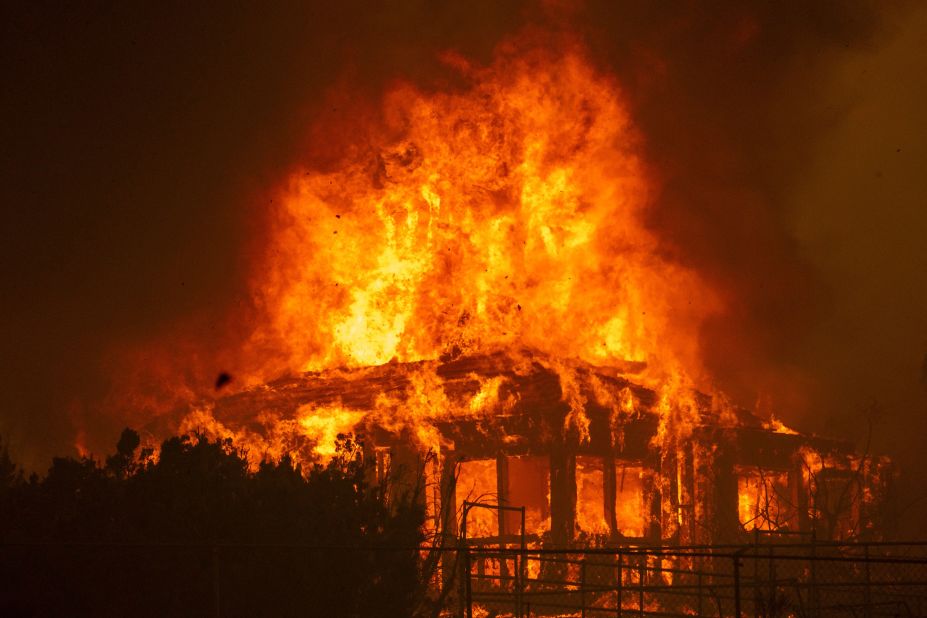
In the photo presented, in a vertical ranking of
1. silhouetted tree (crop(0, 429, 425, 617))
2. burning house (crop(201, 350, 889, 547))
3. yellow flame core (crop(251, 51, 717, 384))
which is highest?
yellow flame core (crop(251, 51, 717, 384))

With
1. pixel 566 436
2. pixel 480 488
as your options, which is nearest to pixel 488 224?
pixel 480 488

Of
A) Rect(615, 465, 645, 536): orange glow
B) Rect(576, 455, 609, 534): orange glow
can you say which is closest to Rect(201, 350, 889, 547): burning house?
Rect(576, 455, 609, 534): orange glow

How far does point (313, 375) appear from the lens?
27344 mm

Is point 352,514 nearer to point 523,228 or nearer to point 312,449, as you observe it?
point 312,449

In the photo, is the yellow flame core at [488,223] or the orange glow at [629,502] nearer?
the yellow flame core at [488,223]

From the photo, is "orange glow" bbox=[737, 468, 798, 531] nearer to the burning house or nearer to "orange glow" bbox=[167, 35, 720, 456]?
the burning house

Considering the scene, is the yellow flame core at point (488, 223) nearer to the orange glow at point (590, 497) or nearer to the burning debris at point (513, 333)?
the burning debris at point (513, 333)

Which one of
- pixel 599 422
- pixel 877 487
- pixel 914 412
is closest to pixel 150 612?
pixel 599 422

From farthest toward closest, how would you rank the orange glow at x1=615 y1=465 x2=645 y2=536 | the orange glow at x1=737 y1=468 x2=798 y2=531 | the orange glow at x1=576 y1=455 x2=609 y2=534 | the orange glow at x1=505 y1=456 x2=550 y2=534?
the orange glow at x1=505 y1=456 x2=550 y2=534 → the orange glow at x1=615 y1=465 x2=645 y2=536 → the orange glow at x1=576 y1=455 x2=609 y2=534 → the orange glow at x1=737 y1=468 x2=798 y2=531

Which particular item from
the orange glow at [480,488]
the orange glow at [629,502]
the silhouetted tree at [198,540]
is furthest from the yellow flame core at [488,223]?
the silhouetted tree at [198,540]

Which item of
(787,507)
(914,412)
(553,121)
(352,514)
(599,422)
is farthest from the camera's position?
(914,412)

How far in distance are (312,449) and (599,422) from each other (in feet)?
22.0

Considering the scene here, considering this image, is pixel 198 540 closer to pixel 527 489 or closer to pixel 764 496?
pixel 764 496

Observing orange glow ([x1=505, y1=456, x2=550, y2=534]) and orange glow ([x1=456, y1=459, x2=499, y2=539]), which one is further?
orange glow ([x1=505, y1=456, x2=550, y2=534])
